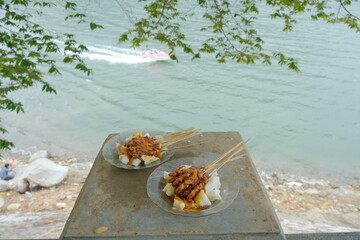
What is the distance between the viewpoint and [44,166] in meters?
6.25

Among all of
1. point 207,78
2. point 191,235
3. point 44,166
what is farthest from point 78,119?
point 191,235

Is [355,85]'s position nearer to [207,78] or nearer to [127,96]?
[207,78]

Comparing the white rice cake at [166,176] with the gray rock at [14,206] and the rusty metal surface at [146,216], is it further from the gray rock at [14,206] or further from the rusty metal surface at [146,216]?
the gray rock at [14,206]

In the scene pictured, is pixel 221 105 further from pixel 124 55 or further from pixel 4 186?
pixel 4 186

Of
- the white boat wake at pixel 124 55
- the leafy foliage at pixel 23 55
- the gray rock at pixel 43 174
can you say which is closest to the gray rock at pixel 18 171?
the gray rock at pixel 43 174

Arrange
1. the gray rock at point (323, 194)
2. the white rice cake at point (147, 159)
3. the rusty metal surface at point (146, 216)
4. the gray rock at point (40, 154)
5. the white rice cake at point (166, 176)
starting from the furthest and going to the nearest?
the gray rock at point (40, 154), the gray rock at point (323, 194), the white rice cake at point (147, 159), the white rice cake at point (166, 176), the rusty metal surface at point (146, 216)

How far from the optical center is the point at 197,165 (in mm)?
2113

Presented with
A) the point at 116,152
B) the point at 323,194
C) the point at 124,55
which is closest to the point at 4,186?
the point at 116,152

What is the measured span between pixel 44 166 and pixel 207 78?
8.41 m

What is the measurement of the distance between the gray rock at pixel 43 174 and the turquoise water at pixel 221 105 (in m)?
1.95

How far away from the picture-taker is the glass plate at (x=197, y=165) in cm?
170

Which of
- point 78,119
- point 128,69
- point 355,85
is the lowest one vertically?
point 78,119

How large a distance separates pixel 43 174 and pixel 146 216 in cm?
521

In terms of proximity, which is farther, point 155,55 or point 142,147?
point 155,55
